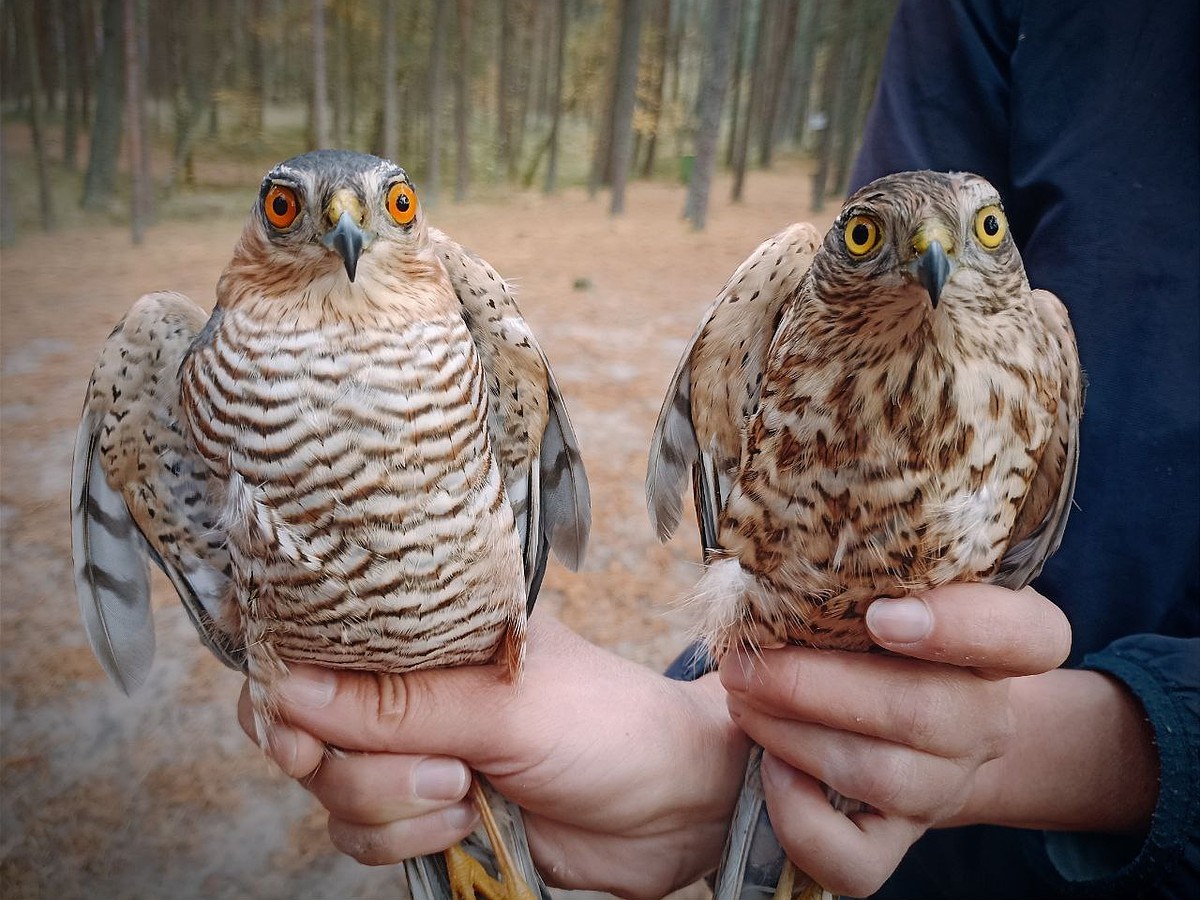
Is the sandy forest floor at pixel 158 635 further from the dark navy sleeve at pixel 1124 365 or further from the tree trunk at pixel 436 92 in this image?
the dark navy sleeve at pixel 1124 365

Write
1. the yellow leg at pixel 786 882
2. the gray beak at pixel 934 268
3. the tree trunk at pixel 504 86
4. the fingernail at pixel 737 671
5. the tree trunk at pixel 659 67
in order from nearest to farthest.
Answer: the gray beak at pixel 934 268, the fingernail at pixel 737 671, the yellow leg at pixel 786 882, the tree trunk at pixel 504 86, the tree trunk at pixel 659 67

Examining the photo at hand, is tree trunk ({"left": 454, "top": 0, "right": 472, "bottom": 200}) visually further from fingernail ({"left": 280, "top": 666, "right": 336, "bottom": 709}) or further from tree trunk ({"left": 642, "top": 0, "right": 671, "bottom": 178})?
tree trunk ({"left": 642, "top": 0, "right": 671, "bottom": 178})

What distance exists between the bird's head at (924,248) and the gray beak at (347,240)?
0.78 m

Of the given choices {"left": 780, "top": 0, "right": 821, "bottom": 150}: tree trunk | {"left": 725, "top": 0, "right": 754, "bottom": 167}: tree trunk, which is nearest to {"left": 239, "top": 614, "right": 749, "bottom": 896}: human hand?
{"left": 725, "top": 0, "right": 754, "bottom": 167}: tree trunk

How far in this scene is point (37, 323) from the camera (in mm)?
3719

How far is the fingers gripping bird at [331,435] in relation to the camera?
127 cm

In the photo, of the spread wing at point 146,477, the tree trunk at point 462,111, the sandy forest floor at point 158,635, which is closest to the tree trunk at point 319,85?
the sandy forest floor at point 158,635

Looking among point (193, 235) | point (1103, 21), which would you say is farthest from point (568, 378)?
point (1103, 21)

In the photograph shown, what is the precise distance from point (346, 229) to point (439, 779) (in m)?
1.08

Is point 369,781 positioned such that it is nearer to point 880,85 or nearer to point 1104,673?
point 1104,673

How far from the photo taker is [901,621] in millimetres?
1216

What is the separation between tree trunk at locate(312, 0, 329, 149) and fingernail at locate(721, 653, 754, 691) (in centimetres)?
355

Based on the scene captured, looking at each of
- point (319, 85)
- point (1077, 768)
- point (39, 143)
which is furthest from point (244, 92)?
point (1077, 768)

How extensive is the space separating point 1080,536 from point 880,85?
1.29m
